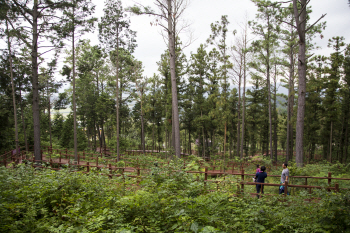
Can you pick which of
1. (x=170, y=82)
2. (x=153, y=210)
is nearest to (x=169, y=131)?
(x=170, y=82)

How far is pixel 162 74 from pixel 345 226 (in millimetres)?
25654

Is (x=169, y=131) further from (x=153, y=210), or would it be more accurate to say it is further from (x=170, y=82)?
(x=153, y=210)

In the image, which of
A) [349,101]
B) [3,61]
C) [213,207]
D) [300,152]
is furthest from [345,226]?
[3,61]

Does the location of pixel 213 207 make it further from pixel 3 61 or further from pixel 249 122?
pixel 249 122

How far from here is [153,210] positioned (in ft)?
13.1

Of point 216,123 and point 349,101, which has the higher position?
point 349,101

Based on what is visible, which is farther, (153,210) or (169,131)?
(169,131)

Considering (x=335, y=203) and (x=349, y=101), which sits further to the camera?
(x=349, y=101)

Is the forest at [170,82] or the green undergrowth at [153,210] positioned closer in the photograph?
the green undergrowth at [153,210]

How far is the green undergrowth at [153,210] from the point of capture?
346 centimetres

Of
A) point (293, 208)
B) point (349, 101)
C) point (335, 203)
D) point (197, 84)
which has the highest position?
point (197, 84)

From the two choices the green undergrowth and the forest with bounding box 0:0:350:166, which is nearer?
the green undergrowth

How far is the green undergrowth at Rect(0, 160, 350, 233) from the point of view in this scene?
11.3 ft

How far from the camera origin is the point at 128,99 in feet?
96.6
